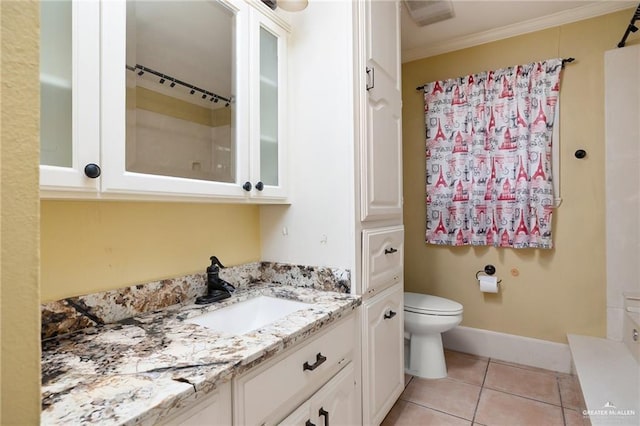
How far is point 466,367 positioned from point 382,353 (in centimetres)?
113

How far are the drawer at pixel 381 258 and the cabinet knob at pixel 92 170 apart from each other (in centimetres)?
98

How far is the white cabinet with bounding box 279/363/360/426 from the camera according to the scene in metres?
1.02

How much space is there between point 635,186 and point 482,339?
1.41 m

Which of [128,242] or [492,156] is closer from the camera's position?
[128,242]

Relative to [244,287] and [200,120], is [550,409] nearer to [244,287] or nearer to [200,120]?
[244,287]

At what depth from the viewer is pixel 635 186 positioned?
2.02 meters

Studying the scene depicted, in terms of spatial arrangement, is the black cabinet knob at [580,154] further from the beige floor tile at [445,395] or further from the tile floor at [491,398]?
the beige floor tile at [445,395]

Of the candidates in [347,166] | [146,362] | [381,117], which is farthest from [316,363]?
[381,117]

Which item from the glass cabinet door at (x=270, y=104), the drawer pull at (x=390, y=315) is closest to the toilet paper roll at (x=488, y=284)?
the drawer pull at (x=390, y=315)

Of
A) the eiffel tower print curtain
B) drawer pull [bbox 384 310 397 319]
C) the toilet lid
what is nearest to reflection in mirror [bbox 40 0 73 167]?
drawer pull [bbox 384 310 397 319]

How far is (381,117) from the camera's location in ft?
5.17

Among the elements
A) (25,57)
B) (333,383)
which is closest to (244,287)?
(333,383)

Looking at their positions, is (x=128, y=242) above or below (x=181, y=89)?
below

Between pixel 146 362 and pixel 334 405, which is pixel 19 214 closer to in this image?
pixel 146 362
